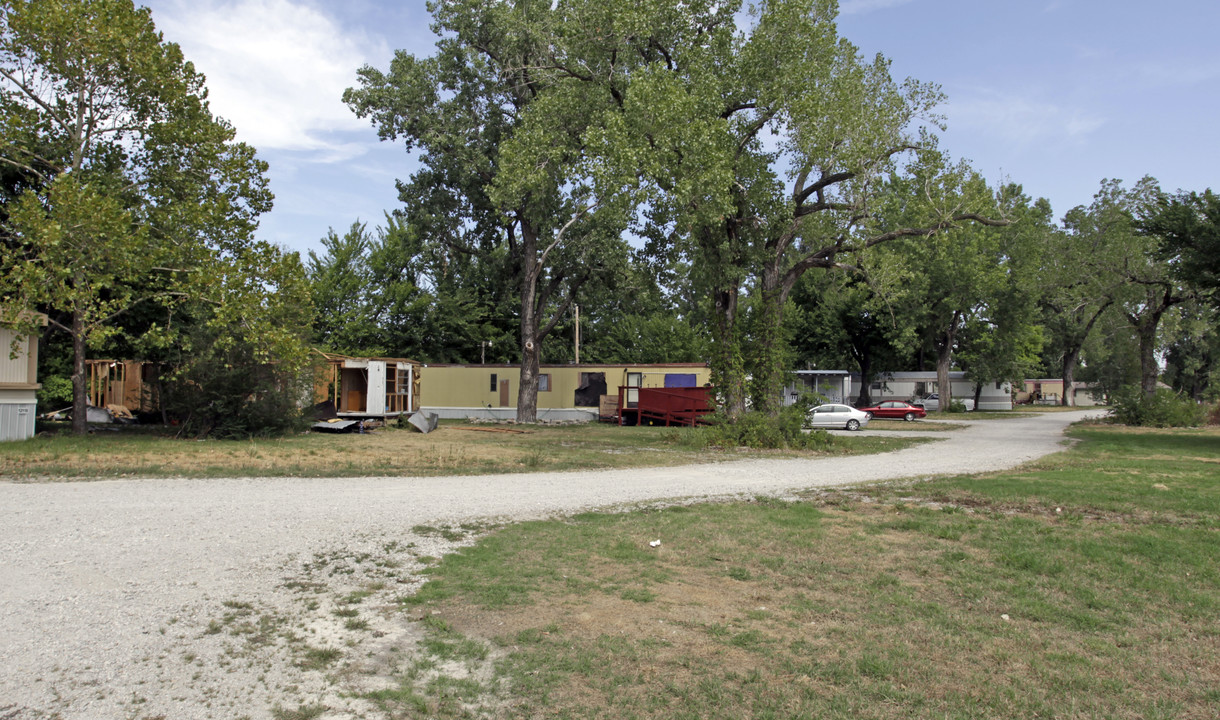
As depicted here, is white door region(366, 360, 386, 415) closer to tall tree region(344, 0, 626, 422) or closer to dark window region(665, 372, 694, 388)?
tall tree region(344, 0, 626, 422)

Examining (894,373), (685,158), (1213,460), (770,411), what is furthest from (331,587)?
(894,373)

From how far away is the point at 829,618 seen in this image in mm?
4902

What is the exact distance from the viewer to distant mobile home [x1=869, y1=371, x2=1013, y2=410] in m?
49.3

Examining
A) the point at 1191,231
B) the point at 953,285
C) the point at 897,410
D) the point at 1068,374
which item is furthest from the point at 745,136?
the point at 1068,374

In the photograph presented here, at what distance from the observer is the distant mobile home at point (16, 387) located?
16.5m

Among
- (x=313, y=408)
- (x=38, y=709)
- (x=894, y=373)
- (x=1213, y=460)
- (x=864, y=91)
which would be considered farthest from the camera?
(x=894, y=373)

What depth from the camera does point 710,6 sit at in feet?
62.0

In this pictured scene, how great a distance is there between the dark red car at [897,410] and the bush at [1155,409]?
9315mm

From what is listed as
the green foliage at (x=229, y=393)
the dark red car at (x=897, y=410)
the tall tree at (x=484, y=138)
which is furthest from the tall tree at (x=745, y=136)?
the dark red car at (x=897, y=410)

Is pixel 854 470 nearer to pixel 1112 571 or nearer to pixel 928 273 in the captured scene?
pixel 1112 571

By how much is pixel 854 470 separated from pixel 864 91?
960cm

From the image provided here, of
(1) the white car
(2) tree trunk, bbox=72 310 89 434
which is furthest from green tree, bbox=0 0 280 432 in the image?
(1) the white car

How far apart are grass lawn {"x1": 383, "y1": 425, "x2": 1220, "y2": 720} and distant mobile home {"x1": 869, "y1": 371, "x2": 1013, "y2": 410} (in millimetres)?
42250

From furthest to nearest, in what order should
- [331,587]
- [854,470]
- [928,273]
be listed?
[928,273] → [854,470] → [331,587]
